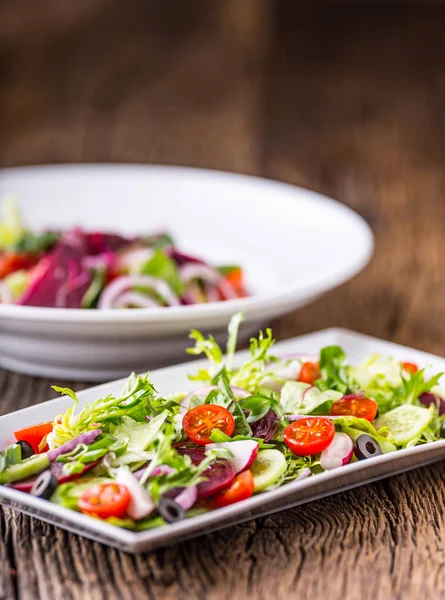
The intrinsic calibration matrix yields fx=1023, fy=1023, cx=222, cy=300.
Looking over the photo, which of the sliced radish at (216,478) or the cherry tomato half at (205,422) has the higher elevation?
the cherry tomato half at (205,422)

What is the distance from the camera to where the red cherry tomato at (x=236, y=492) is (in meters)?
1.53

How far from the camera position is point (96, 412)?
65.6 inches

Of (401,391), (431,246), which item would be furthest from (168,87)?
(401,391)

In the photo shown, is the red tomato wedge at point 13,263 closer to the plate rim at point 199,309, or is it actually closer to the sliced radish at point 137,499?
the plate rim at point 199,309

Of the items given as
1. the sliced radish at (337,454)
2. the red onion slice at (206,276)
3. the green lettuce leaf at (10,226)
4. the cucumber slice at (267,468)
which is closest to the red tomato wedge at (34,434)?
the cucumber slice at (267,468)

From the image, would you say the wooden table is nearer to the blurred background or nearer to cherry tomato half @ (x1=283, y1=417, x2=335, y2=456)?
the blurred background

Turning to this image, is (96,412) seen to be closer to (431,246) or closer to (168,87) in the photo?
(431,246)

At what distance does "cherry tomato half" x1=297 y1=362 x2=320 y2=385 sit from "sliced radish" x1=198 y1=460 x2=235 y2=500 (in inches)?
19.5

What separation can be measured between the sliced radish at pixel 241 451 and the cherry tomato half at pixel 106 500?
0.61 feet

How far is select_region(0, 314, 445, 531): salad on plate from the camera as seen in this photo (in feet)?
4.93

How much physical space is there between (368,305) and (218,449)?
171 centimetres

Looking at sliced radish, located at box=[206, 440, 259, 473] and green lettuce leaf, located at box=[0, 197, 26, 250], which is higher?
green lettuce leaf, located at box=[0, 197, 26, 250]

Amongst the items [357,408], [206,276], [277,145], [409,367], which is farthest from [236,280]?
[277,145]

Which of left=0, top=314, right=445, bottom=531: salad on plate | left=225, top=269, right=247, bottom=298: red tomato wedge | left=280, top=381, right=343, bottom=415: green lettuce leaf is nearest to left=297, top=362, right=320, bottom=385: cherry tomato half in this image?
left=0, top=314, right=445, bottom=531: salad on plate
